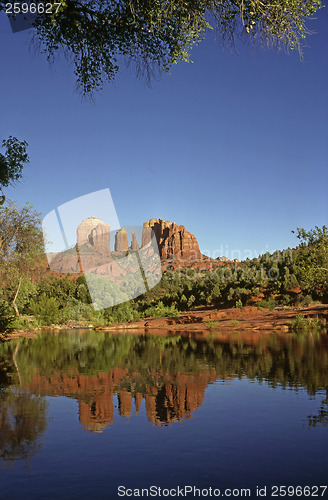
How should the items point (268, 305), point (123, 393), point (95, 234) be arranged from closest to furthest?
1. point (123, 393)
2. point (268, 305)
3. point (95, 234)

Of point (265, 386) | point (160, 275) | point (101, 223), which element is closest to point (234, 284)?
point (160, 275)

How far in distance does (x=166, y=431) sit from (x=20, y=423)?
2.87m

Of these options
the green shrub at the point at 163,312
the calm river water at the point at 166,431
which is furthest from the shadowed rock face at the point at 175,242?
the calm river water at the point at 166,431

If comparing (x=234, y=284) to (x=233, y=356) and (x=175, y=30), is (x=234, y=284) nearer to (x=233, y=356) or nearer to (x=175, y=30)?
(x=233, y=356)

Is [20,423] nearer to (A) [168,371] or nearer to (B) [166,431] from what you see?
(B) [166,431]

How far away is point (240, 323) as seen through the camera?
35125mm

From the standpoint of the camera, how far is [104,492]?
498 centimetres

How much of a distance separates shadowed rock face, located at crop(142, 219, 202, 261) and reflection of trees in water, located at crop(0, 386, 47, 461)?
382ft

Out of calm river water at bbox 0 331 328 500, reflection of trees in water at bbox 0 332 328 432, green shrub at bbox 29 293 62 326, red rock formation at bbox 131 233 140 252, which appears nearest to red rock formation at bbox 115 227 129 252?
red rock formation at bbox 131 233 140 252

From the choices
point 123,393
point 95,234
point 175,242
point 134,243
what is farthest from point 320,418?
point 134,243

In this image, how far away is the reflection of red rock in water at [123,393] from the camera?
842 centimetres

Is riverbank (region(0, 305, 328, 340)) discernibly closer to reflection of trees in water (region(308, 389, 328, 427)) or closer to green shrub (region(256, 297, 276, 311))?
green shrub (region(256, 297, 276, 311))

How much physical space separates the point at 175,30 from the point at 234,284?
5038 cm

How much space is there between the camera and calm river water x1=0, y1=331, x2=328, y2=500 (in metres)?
5.19
